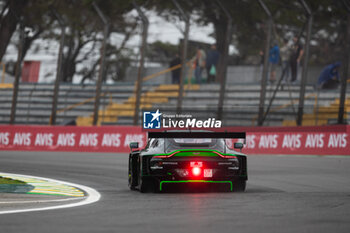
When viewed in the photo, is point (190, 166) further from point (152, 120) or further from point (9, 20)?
point (9, 20)

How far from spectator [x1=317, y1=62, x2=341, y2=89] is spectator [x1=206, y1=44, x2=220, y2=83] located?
4534 millimetres

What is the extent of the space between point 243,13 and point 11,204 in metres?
23.4

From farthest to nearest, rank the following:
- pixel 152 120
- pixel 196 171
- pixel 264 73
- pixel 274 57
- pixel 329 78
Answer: pixel 329 78 → pixel 274 57 → pixel 264 73 → pixel 152 120 → pixel 196 171

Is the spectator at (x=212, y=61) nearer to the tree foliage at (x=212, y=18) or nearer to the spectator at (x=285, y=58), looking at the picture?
the tree foliage at (x=212, y=18)

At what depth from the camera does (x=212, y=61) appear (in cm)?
3472

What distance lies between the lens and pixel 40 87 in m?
41.4

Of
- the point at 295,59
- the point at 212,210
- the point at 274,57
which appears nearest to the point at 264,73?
the point at 295,59

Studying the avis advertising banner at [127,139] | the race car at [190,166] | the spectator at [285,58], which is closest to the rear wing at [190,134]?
the race car at [190,166]

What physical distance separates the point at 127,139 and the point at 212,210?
20.6m

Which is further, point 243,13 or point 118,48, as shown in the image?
point 118,48

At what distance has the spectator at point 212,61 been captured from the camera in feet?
111

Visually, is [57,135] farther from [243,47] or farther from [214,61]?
[243,47]

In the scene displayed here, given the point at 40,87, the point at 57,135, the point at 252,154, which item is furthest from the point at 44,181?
the point at 40,87

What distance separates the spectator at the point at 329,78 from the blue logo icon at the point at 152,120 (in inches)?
818
